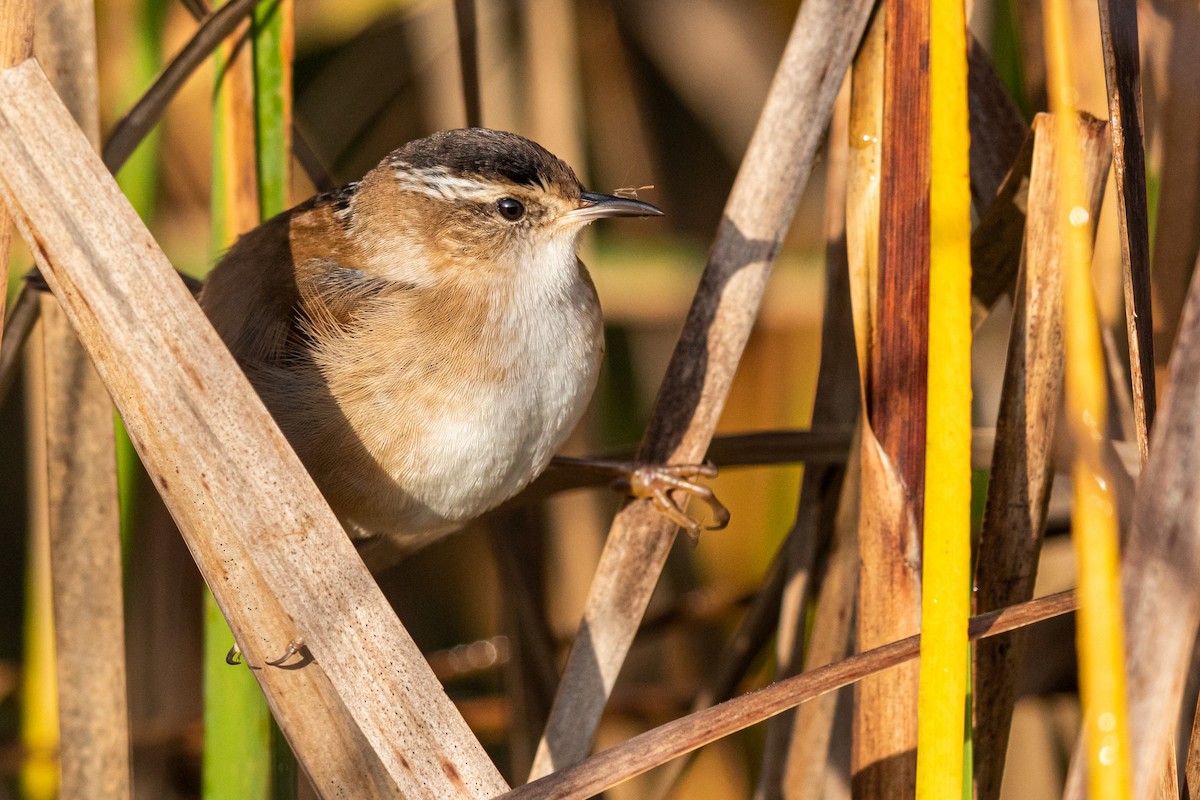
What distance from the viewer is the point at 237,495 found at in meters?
1.51

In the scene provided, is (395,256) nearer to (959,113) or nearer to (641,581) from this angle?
(641,581)

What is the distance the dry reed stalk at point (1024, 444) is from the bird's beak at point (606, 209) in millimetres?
797

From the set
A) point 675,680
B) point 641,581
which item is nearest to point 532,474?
point 641,581

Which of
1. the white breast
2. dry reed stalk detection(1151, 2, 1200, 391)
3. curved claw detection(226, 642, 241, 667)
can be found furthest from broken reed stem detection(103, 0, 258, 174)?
dry reed stalk detection(1151, 2, 1200, 391)

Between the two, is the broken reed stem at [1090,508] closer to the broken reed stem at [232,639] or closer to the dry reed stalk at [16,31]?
the broken reed stem at [232,639]

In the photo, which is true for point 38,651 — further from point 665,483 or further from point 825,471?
point 825,471

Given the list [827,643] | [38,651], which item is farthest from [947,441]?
[38,651]

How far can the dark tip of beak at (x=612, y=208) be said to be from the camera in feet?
7.49

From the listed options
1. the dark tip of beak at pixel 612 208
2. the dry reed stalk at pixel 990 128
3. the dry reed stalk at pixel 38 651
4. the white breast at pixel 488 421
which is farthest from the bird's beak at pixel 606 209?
the dry reed stalk at pixel 38 651

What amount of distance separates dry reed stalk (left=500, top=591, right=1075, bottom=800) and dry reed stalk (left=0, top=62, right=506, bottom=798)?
0.11 meters

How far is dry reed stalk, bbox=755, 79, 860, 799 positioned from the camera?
2.18 metres

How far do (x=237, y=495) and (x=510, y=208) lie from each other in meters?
1.00

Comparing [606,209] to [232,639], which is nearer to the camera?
[232,639]

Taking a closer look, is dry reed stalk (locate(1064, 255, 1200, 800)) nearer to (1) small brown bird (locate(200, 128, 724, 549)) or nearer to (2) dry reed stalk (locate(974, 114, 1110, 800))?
(2) dry reed stalk (locate(974, 114, 1110, 800))
